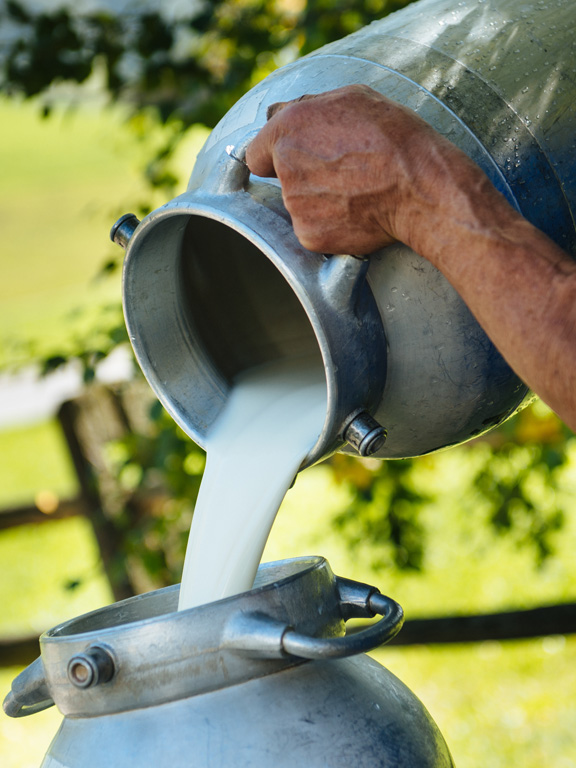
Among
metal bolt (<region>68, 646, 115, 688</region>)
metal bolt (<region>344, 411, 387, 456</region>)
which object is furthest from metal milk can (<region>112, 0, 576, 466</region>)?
metal bolt (<region>68, 646, 115, 688</region>)

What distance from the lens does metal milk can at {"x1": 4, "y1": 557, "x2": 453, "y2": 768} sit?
0.81 metres

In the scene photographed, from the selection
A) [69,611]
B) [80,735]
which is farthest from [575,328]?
[69,611]

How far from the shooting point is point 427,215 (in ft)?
2.61

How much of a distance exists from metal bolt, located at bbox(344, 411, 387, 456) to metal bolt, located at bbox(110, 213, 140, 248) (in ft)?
1.10

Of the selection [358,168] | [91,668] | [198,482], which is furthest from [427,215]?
[198,482]

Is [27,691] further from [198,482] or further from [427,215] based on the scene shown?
[198,482]

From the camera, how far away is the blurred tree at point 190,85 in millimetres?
1901

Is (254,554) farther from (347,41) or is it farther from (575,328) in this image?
(347,41)

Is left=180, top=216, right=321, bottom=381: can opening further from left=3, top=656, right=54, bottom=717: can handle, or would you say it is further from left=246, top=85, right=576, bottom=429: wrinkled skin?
left=3, top=656, right=54, bottom=717: can handle

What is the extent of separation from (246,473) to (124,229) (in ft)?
1.00

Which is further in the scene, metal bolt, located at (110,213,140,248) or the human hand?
metal bolt, located at (110,213,140,248)

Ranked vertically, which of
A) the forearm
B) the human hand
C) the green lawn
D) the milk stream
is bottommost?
the green lawn

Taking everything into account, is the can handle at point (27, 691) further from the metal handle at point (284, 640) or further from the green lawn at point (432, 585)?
the green lawn at point (432, 585)

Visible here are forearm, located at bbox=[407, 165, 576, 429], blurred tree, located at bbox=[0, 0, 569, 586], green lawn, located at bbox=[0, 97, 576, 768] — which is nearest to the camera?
forearm, located at bbox=[407, 165, 576, 429]
